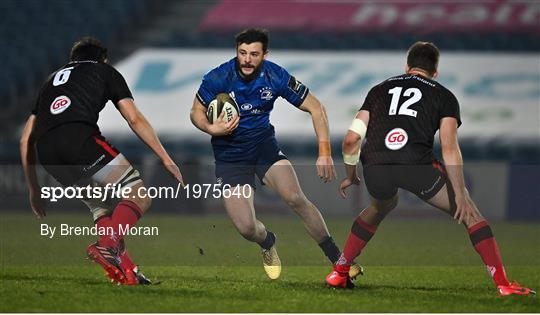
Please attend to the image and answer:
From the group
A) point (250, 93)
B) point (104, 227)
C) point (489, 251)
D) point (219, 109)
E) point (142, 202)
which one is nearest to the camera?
point (489, 251)

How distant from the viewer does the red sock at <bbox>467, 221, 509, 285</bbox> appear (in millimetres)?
7949

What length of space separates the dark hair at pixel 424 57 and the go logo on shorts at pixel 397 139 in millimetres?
516

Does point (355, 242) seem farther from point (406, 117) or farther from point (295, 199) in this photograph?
point (406, 117)

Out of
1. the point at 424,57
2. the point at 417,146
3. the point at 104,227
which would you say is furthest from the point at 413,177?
the point at 104,227

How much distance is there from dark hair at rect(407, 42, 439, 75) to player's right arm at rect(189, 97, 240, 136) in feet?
4.56

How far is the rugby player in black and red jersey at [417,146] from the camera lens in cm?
796

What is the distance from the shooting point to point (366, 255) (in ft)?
39.7

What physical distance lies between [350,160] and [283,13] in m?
15.3

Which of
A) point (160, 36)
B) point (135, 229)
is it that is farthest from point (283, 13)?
point (135, 229)

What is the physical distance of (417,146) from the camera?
26.7 ft

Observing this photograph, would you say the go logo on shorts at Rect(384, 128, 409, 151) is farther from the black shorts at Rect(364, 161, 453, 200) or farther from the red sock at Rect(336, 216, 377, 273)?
the red sock at Rect(336, 216, 377, 273)

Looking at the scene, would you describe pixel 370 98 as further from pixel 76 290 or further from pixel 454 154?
pixel 76 290

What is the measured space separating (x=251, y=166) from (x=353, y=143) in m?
1.20

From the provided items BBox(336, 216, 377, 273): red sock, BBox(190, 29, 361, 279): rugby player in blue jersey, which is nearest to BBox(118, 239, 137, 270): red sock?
BBox(190, 29, 361, 279): rugby player in blue jersey
